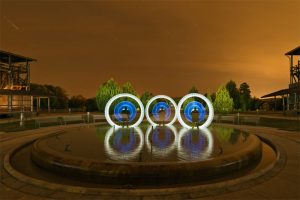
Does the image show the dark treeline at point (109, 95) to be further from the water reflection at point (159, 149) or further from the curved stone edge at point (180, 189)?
the curved stone edge at point (180, 189)

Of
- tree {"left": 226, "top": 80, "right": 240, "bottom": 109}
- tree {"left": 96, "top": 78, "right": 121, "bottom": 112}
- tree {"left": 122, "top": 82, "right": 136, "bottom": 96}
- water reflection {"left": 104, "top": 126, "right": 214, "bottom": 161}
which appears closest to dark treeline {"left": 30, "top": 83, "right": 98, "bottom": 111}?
tree {"left": 96, "top": 78, "right": 121, "bottom": 112}

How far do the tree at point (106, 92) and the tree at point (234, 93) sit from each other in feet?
86.8

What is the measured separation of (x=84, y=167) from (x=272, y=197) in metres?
6.01

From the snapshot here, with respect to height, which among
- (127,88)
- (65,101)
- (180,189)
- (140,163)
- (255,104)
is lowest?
(180,189)

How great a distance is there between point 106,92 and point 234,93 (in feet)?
98.3

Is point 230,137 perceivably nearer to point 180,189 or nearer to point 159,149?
point 159,149

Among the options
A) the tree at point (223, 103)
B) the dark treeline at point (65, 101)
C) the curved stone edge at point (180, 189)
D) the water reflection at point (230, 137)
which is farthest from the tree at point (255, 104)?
the curved stone edge at point (180, 189)

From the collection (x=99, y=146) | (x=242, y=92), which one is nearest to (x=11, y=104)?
(x=99, y=146)

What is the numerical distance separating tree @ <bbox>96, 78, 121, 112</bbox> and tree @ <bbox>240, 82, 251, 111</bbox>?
1086 inches

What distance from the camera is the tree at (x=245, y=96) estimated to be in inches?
2334

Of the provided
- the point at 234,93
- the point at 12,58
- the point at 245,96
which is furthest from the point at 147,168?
the point at 245,96

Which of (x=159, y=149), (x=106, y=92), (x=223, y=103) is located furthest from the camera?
(x=106, y=92)

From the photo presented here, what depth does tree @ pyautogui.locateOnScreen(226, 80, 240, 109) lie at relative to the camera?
2388 inches

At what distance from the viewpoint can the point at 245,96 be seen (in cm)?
6319
